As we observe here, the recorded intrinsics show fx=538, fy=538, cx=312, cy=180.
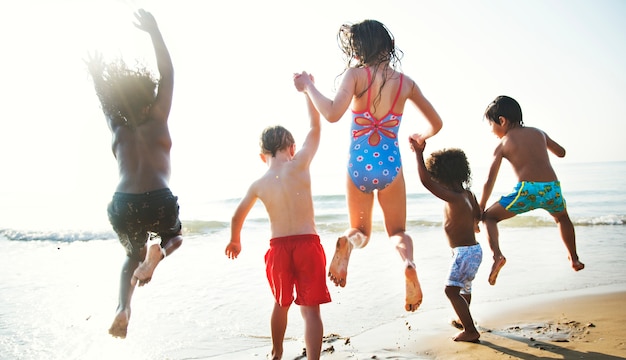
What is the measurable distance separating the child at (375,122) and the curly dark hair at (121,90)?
43.4 inches

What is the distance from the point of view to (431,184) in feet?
14.7

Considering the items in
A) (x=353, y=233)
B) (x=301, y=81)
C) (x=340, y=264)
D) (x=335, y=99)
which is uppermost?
(x=301, y=81)

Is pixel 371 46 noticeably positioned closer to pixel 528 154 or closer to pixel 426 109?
pixel 426 109

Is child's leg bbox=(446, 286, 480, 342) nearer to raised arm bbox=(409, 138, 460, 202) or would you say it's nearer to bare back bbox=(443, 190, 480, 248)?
bare back bbox=(443, 190, 480, 248)

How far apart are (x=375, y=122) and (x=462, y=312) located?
2.02 metres

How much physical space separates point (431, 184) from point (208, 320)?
3082mm

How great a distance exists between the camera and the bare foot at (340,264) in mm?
3568

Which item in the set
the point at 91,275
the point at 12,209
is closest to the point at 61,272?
the point at 91,275

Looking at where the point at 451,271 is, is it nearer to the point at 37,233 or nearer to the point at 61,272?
the point at 61,272

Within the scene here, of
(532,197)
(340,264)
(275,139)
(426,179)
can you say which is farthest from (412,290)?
(532,197)

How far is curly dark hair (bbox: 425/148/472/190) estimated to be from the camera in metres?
4.73

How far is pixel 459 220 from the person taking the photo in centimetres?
481

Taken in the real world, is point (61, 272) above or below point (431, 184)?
below

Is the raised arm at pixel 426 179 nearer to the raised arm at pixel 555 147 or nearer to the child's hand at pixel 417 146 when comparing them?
the child's hand at pixel 417 146
